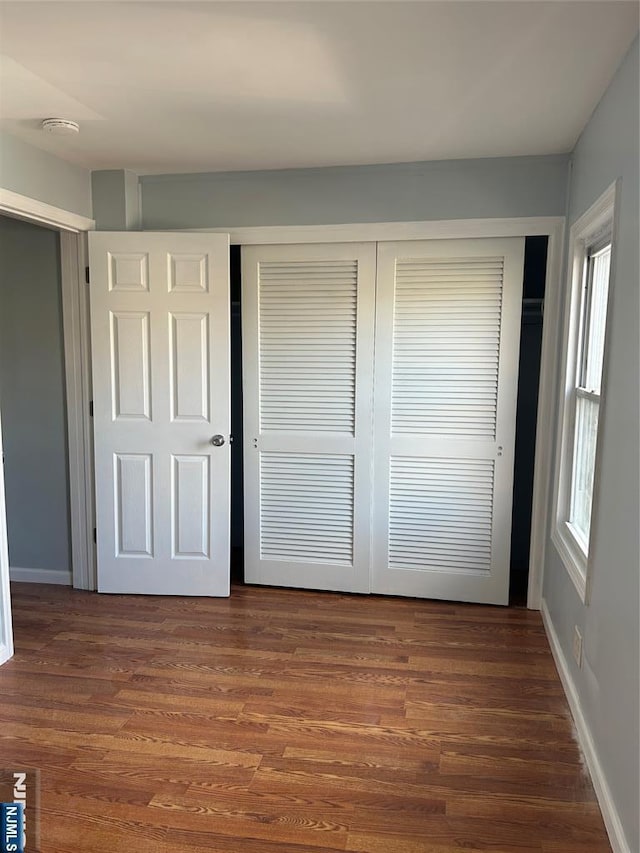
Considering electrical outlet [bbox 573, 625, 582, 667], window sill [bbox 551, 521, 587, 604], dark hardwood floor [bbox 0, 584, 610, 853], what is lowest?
dark hardwood floor [bbox 0, 584, 610, 853]

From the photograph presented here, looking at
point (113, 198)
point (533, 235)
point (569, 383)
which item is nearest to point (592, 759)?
point (569, 383)

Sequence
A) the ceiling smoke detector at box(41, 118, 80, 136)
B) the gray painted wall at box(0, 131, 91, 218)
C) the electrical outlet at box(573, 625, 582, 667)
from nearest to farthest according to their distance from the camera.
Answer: the electrical outlet at box(573, 625, 582, 667), the ceiling smoke detector at box(41, 118, 80, 136), the gray painted wall at box(0, 131, 91, 218)

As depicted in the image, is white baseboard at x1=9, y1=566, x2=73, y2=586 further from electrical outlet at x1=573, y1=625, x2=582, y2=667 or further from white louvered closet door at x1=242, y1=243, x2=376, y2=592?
electrical outlet at x1=573, y1=625, x2=582, y2=667

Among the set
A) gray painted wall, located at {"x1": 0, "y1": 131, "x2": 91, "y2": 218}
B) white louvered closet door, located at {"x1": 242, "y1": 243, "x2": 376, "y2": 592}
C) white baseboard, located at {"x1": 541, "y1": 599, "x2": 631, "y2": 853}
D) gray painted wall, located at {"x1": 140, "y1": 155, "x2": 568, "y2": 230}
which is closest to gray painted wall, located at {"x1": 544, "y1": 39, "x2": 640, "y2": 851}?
white baseboard, located at {"x1": 541, "y1": 599, "x2": 631, "y2": 853}

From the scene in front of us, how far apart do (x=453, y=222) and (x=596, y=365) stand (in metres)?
1.10

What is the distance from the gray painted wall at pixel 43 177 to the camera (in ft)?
9.50

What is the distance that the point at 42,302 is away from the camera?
3.67m

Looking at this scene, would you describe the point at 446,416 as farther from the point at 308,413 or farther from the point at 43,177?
the point at 43,177

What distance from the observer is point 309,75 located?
7.38 feet

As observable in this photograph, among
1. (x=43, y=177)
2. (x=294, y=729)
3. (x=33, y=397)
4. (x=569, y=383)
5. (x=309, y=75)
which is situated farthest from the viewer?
(x=33, y=397)

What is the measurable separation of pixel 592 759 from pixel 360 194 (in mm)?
2751

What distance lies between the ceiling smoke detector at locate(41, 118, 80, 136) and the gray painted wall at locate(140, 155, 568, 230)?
0.81 m

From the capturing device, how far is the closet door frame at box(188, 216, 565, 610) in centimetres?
325

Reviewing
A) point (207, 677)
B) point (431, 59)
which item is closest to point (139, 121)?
point (431, 59)
